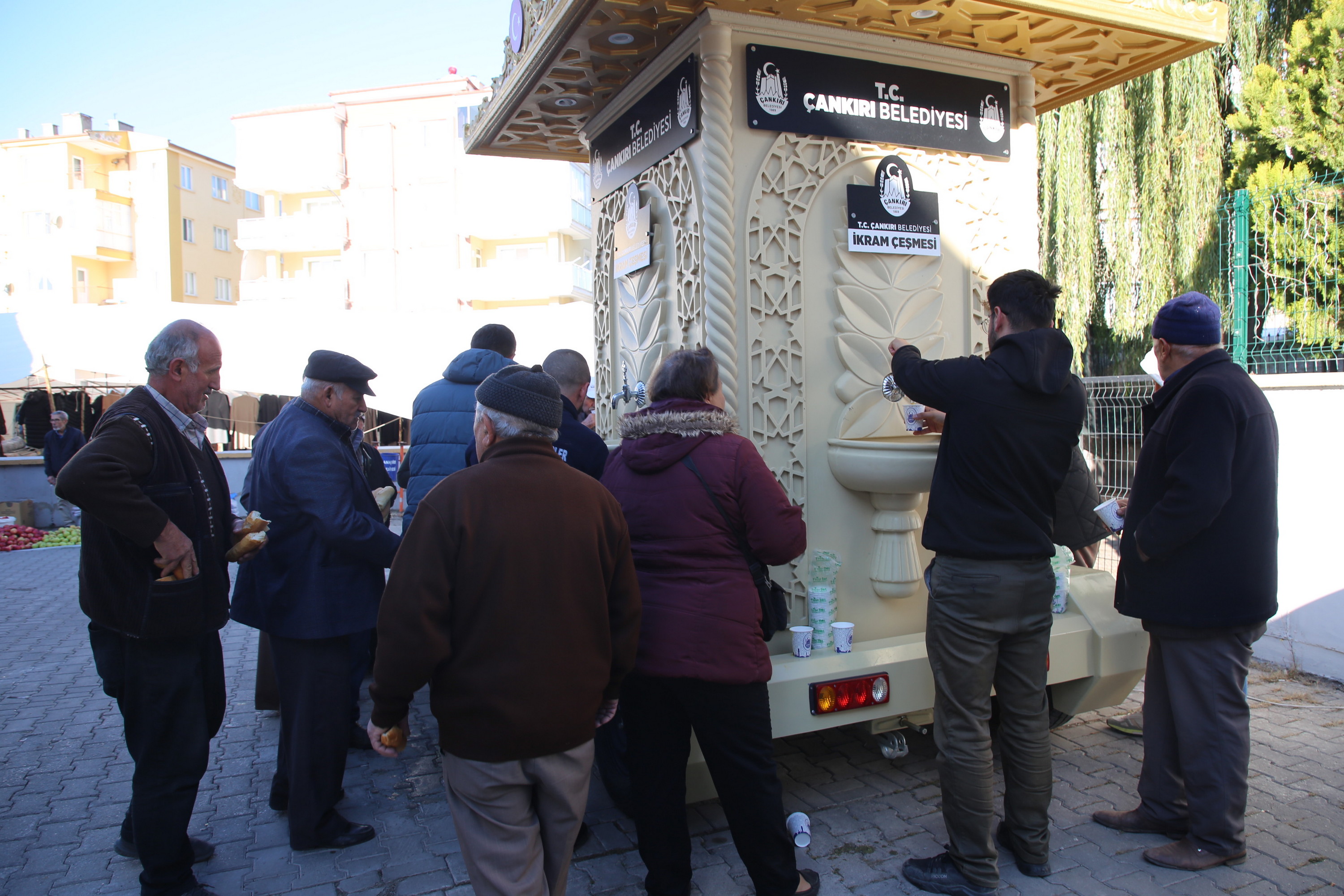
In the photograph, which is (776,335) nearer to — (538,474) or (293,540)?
(538,474)

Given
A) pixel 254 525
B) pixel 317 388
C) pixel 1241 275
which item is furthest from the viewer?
pixel 1241 275

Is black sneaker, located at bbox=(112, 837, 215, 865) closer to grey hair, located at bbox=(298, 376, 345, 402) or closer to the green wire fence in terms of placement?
grey hair, located at bbox=(298, 376, 345, 402)

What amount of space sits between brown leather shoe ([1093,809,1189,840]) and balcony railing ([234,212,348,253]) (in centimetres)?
3444

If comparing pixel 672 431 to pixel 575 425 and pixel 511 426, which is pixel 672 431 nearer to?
pixel 511 426

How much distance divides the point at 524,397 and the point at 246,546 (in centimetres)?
155

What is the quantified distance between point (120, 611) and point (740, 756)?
7.16 feet

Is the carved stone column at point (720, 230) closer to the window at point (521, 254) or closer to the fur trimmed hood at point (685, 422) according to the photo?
the fur trimmed hood at point (685, 422)

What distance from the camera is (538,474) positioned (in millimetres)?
2256

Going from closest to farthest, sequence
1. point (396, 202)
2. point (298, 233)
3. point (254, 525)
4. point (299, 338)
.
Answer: point (254, 525), point (299, 338), point (396, 202), point (298, 233)

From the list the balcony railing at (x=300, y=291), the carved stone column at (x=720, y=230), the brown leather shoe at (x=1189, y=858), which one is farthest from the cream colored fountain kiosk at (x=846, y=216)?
the balcony railing at (x=300, y=291)

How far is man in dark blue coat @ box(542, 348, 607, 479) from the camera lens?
3434mm

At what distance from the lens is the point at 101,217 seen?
39375 millimetres

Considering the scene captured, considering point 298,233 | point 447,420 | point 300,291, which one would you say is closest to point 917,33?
point 447,420

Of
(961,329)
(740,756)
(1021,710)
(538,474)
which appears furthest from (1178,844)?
(538,474)
